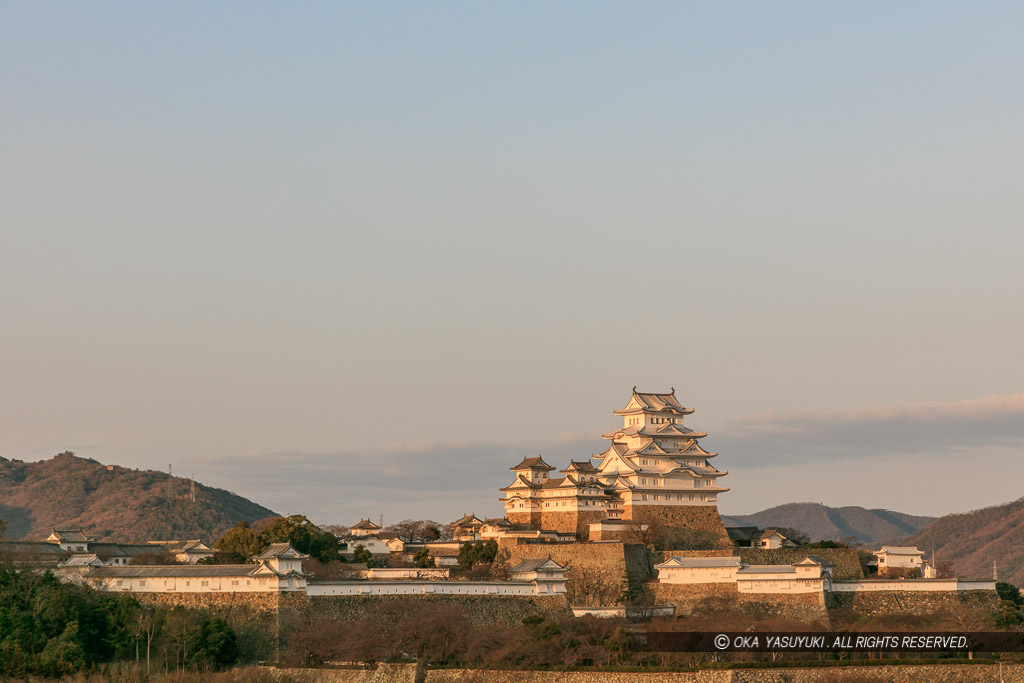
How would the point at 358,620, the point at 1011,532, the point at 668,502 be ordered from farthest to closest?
the point at 1011,532, the point at 668,502, the point at 358,620

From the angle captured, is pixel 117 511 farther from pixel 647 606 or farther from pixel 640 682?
pixel 640 682

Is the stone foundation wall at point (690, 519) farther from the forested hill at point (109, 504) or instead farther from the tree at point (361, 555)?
the forested hill at point (109, 504)

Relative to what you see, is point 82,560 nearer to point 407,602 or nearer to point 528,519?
point 407,602

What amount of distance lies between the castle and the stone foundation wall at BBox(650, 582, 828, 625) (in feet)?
16.2

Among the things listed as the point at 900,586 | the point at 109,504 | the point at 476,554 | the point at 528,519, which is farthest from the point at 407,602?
the point at 109,504

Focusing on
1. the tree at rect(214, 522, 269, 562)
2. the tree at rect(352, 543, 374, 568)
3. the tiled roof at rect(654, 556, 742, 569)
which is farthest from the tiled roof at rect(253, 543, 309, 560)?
the tiled roof at rect(654, 556, 742, 569)

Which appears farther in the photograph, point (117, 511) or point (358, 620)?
point (117, 511)

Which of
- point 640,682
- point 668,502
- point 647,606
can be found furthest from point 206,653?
point 668,502

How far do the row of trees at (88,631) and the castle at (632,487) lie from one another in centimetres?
1691

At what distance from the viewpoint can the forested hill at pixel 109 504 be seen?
278 ft

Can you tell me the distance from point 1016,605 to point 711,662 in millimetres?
13800

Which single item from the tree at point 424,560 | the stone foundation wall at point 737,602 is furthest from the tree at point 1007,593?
the tree at point 424,560

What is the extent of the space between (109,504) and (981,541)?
68974 millimetres

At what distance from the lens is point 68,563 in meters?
41.9
